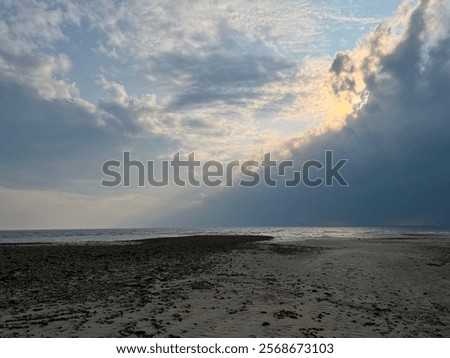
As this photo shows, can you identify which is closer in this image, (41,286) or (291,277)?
(41,286)

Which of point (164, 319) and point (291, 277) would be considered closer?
point (164, 319)

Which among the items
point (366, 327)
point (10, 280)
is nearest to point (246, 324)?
point (366, 327)

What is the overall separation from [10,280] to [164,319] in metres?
11.8

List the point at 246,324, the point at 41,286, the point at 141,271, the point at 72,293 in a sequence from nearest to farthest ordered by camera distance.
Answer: the point at 246,324 → the point at 72,293 → the point at 41,286 → the point at 141,271

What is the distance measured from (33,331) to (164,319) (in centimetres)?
376

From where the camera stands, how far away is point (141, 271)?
72.1 ft

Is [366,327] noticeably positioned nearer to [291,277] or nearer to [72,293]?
[291,277]

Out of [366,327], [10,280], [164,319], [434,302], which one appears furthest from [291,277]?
[10,280]

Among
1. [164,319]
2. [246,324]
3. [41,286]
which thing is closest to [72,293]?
[41,286]
